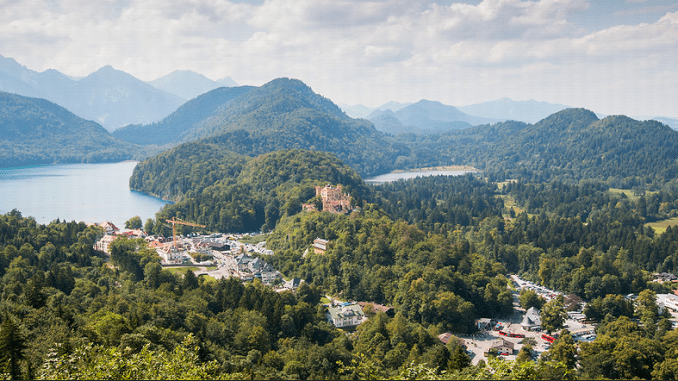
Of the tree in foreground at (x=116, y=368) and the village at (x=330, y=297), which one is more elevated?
the tree in foreground at (x=116, y=368)

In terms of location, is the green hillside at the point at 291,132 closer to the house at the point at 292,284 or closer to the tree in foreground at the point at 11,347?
the house at the point at 292,284

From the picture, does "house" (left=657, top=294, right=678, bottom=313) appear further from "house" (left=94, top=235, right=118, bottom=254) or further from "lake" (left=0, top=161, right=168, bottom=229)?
"lake" (left=0, top=161, right=168, bottom=229)

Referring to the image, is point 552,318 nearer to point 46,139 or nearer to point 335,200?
point 335,200

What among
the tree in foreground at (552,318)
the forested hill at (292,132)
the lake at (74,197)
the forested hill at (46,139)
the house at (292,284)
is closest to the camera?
the tree in foreground at (552,318)

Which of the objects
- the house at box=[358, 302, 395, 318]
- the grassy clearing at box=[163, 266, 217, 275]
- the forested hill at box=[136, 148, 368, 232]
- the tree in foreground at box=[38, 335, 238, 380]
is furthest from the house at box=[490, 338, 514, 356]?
the forested hill at box=[136, 148, 368, 232]

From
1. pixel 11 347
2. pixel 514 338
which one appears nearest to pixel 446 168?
pixel 514 338

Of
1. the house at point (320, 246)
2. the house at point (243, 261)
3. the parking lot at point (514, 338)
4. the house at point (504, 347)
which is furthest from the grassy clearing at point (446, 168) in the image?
the house at point (504, 347)

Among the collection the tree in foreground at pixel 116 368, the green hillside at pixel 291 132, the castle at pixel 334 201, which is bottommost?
the castle at pixel 334 201
